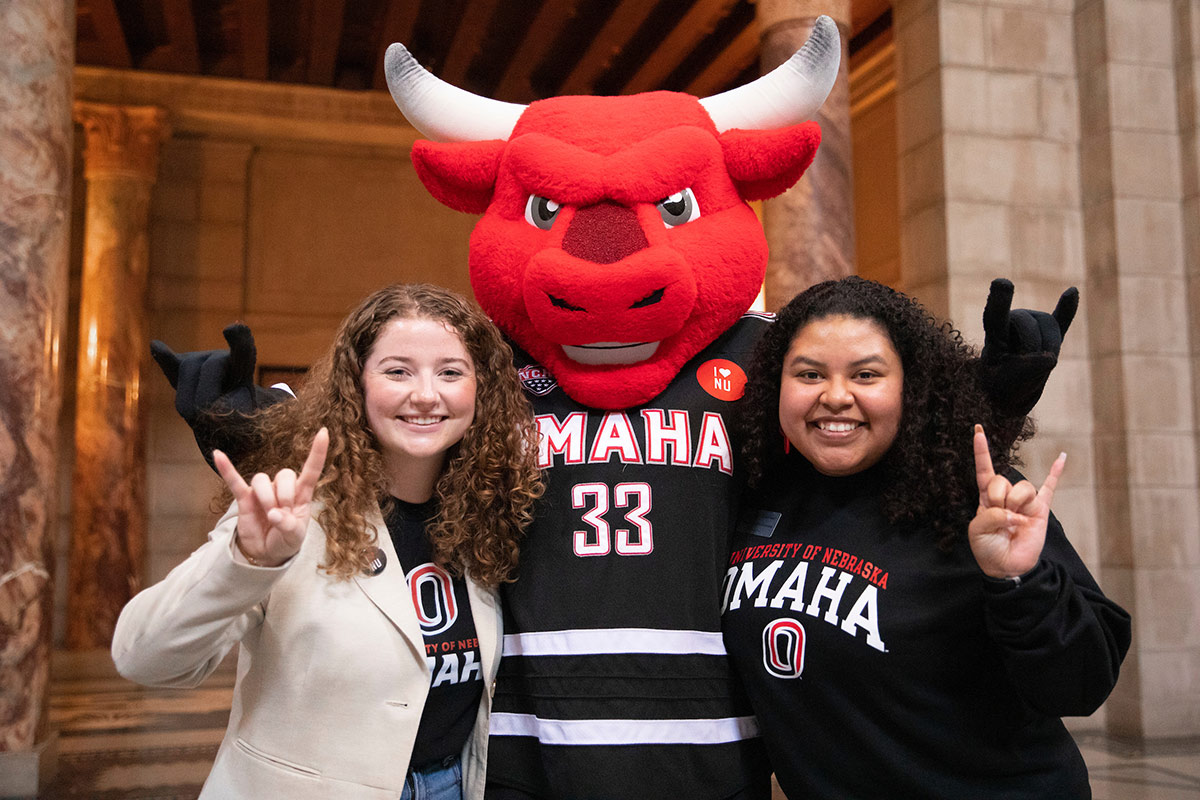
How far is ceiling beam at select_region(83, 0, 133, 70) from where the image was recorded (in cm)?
791

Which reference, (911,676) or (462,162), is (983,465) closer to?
(911,676)

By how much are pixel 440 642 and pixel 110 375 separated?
8.16 metres

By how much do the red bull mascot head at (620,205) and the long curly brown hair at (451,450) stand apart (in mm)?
166

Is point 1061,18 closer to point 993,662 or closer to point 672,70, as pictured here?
point 672,70

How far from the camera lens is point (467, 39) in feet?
27.2

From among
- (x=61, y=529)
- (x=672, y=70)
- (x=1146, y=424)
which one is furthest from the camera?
(x=61, y=529)

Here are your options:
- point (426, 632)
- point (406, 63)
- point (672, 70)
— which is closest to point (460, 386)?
point (426, 632)

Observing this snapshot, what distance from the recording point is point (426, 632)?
203 centimetres

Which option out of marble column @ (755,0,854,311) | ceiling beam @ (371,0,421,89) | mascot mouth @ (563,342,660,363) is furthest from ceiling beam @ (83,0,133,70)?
mascot mouth @ (563,342,660,363)

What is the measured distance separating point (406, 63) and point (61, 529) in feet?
29.3

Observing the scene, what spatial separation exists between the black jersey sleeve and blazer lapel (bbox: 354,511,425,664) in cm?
104

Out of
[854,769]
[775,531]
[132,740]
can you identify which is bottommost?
[132,740]

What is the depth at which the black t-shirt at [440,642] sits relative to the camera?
2.03 meters

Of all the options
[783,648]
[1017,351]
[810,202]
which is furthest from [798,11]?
[783,648]
